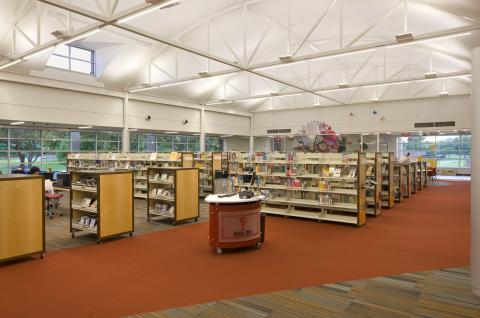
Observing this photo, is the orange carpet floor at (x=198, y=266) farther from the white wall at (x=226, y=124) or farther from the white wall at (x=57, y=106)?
the white wall at (x=226, y=124)

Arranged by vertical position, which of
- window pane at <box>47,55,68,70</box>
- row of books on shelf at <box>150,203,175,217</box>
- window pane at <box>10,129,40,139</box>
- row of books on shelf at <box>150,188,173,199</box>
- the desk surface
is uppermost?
window pane at <box>47,55,68,70</box>

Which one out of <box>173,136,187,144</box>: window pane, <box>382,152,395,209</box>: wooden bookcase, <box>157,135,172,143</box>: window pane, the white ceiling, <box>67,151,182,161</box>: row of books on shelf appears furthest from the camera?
<box>173,136,187,144</box>: window pane

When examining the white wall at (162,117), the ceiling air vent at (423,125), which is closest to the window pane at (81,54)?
the white wall at (162,117)

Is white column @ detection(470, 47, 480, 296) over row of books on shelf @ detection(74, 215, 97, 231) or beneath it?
over

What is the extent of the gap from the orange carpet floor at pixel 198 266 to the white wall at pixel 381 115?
506 inches

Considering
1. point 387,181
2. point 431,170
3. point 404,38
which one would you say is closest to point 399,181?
point 387,181

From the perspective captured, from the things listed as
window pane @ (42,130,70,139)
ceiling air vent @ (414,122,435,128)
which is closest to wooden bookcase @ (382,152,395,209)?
ceiling air vent @ (414,122,435,128)

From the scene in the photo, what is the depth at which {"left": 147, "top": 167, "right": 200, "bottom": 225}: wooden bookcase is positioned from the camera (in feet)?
25.9

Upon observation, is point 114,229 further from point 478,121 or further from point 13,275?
point 478,121

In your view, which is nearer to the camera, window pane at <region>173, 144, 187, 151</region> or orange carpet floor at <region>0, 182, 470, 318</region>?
orange carpet floor at <region>0, 182, 470, 318</region>

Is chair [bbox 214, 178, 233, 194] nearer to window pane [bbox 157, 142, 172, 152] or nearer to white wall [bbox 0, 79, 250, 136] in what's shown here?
white wall [bbox 0, 79, 250, 136]

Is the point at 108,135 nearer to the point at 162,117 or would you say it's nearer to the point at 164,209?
the point at 162,117

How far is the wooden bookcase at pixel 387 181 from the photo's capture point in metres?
10.3

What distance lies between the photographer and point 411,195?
13219 mm
